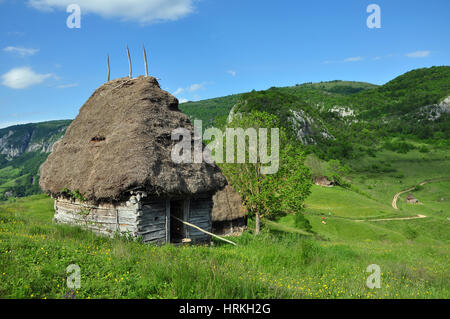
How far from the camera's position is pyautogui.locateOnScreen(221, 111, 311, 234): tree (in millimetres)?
18547

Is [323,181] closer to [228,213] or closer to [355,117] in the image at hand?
[228,213]

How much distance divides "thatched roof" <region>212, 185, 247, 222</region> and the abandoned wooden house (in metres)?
7.61

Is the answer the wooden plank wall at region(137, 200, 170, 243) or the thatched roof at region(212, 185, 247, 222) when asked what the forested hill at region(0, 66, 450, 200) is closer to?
the thatched roof at region(212, 185, 247, 222)

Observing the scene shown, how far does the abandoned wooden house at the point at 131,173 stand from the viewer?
1028 cm

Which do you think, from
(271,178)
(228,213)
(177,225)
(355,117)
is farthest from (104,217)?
(355,117)

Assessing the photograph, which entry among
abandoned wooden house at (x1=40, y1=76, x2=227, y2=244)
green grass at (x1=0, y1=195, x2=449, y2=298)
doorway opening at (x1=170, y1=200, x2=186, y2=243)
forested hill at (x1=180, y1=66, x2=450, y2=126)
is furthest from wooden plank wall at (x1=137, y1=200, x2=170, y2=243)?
forested hill at (x1=180, y1=66, x2=450, y2=126)

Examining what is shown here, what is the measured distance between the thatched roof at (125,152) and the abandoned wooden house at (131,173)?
35mm

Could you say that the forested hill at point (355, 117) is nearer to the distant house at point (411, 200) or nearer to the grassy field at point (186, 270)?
the distant house at point (411, 200)

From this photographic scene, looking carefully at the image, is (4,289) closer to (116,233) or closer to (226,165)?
(116,233)

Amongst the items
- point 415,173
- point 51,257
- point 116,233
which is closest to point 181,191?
point 116,233

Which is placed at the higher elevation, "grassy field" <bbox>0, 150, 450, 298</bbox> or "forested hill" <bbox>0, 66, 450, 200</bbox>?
"forested hill" <bbox>0, 66, 450, 200</bbox>

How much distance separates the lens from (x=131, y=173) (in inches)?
392

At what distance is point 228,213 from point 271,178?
4610mm
